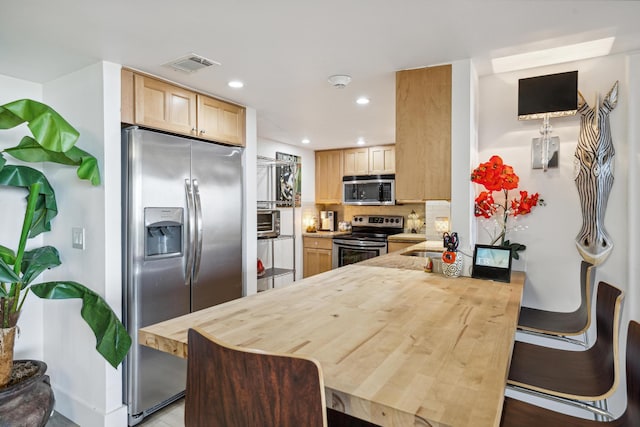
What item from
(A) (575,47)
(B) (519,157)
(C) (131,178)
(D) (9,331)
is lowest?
(D) (9,331)

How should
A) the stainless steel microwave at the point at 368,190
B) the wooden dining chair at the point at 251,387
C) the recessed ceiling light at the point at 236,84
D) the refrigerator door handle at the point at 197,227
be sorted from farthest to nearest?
1. the stainless steel microwave at the point at 368,190
2. the refrigerator door handle at the point at 197,227
3. the recessed ceiling light at the point at 236,84
4. the wooden dining chair at the point at 251,387

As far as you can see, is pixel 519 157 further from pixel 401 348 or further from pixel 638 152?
pixel 401 348

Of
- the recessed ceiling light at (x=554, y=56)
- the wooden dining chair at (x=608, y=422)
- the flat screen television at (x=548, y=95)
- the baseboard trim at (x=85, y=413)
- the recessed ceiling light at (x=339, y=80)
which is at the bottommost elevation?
the baseboard trim at (x=85, y=413)

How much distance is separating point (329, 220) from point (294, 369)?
530 centimetres

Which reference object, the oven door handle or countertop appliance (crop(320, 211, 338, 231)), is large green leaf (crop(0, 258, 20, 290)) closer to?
the oven door handle

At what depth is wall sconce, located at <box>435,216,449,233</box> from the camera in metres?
4.75

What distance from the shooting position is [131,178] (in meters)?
2.26

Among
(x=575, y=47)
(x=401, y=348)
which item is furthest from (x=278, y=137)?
(x=401, y=348)

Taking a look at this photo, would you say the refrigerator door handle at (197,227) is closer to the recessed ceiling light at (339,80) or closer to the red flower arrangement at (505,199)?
the recessed ceiling light at (339,80)

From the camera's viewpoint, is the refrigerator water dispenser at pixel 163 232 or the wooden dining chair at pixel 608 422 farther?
the refrigerator water dispenser at pixel 163 232

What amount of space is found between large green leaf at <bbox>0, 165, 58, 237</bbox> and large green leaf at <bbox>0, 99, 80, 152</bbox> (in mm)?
484

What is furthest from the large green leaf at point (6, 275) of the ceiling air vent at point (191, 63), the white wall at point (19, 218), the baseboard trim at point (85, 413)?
the ceiling air vent at point (191, 63)

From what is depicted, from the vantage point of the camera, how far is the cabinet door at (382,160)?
522 cm

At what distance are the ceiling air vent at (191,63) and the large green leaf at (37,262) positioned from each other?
1.42m
